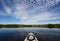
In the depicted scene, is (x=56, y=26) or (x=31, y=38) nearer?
(x=31, y=38)

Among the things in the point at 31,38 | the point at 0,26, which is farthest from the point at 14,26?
the point at 31,38

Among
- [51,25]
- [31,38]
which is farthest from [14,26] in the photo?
[31,38]

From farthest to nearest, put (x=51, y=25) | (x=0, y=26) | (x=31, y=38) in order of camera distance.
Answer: (x=0, y=26), (x=51, y=25), (x=31, y=38)


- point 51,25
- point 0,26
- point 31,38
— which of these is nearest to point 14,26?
point 0,26

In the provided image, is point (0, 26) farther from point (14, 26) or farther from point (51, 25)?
point (51, 25)

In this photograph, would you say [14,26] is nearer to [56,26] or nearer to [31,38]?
[56,26]

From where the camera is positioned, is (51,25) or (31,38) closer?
(31,38)

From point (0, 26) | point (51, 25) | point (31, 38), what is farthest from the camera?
point (0, 26)
